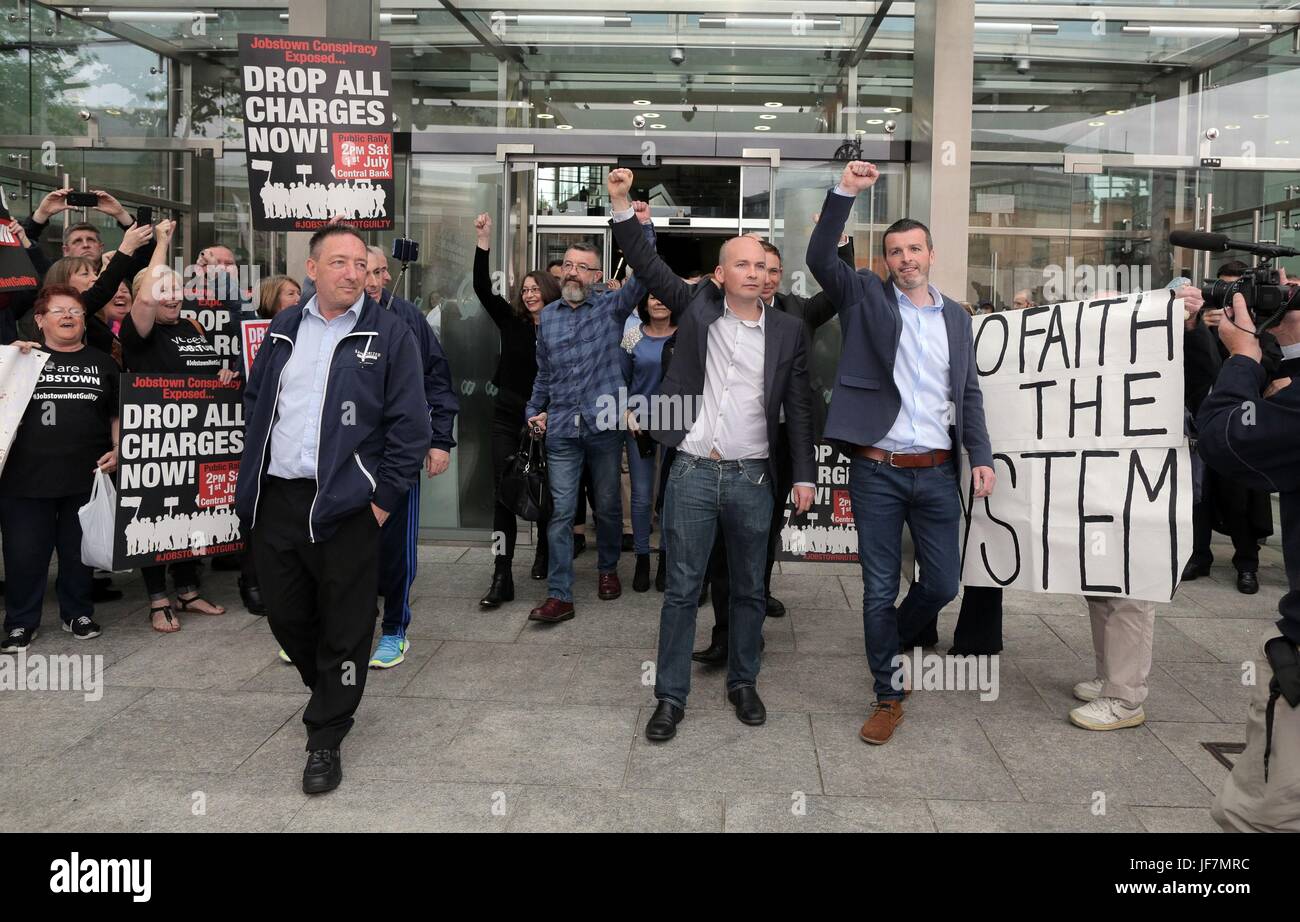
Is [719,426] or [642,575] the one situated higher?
[719,426]

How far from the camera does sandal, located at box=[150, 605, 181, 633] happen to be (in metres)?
6.03

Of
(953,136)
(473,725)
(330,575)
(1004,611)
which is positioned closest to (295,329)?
(330,575)

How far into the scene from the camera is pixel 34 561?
226 inches

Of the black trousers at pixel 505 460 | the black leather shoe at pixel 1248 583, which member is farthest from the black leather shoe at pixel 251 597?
the black leather shoe at pixel 1248 583

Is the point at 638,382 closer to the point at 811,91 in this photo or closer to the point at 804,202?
the point at 804,202

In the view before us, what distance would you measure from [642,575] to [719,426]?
2.82 meters

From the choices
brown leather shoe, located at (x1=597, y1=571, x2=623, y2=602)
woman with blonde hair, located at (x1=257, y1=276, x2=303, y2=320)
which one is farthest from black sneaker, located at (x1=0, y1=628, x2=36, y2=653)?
brown leather shoe, located at (x1=597, y1=571, x2=623, y2=602)

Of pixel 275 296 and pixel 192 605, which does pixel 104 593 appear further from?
pixel 275 296

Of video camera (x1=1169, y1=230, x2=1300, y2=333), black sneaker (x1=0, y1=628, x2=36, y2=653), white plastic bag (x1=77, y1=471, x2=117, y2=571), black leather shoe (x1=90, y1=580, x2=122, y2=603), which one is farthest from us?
black leather shoe (x1=90, y1=580, x2=122, y2=603)

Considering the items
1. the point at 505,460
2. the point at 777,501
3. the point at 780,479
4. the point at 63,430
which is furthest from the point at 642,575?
the point at 63,430

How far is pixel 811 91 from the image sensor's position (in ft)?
31.0

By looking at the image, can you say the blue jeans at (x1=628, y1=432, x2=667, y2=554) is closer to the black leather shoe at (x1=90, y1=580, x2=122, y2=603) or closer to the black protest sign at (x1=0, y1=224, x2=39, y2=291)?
the black leather shoe at (x1=90, y1=580, x2=122, y2=603)

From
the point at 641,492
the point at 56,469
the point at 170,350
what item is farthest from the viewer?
the point at 641,492

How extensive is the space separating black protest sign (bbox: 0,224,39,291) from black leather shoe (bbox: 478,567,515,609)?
3.02 meters
